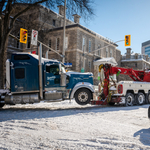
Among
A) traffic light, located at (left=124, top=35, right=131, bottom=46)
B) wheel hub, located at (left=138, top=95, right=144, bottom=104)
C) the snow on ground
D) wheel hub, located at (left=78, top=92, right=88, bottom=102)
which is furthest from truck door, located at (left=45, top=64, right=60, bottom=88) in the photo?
traffic light, located at (left=124, top=35, right=131, bottom=46)

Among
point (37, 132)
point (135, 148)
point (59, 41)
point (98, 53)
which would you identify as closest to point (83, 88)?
point (37, 132)

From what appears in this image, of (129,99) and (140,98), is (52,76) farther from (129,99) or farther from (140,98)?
(140,98)

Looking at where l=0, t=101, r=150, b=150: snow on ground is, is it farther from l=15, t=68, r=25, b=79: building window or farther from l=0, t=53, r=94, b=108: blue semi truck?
l=15, t=68, r=25, b=79: building window

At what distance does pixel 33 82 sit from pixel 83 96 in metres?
→ 3.01

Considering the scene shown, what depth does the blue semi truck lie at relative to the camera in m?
9.70

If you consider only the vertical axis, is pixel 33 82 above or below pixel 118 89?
above

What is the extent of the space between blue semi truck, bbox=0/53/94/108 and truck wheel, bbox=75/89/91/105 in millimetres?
90

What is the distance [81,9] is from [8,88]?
8525 millimetres

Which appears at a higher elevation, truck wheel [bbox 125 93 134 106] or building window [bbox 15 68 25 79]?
building window [bbox 15 68 25 79]

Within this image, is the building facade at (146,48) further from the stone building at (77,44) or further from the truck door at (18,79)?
the truck door at (18,79)

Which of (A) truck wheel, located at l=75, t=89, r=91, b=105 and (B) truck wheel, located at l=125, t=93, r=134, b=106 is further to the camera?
(B) truck wheel, located at l=125, t=93, r=134, b=106

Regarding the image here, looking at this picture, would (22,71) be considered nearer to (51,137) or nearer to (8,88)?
(8,88)

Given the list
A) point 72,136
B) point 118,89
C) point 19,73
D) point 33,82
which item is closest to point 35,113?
point 33,82

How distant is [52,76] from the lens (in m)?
10.1
